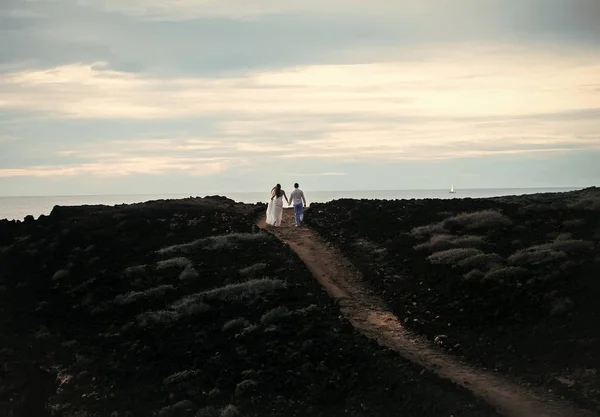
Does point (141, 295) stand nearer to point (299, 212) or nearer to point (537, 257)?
point (299, 212)

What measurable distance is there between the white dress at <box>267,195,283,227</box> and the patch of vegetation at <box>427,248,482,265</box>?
1102 centimetres

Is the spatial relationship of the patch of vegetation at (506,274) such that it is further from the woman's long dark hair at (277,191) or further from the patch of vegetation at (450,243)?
the woman's long dark hair at (277,191)

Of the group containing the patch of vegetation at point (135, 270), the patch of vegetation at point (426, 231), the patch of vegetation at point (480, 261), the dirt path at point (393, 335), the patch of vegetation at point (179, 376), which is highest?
the patch of vegetation at point (426, 231)

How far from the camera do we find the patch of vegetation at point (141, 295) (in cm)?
2234

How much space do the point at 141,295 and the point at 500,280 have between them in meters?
13.3

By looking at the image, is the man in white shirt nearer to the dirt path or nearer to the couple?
the couple

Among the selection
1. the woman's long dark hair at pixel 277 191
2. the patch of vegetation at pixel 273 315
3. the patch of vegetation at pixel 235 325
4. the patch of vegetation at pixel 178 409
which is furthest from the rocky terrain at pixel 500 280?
the patch of vegetation at pixel 178 409

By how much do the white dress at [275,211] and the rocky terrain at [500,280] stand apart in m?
2.22

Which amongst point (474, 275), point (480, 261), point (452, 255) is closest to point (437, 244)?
point (452, 255)

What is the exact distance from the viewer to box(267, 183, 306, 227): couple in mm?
31516

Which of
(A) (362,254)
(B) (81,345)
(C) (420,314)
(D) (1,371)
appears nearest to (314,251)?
(A) (362,254)

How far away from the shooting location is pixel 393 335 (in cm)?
1784

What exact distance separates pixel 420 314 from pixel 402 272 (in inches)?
151

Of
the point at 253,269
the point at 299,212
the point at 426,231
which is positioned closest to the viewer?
the point at 253,269
